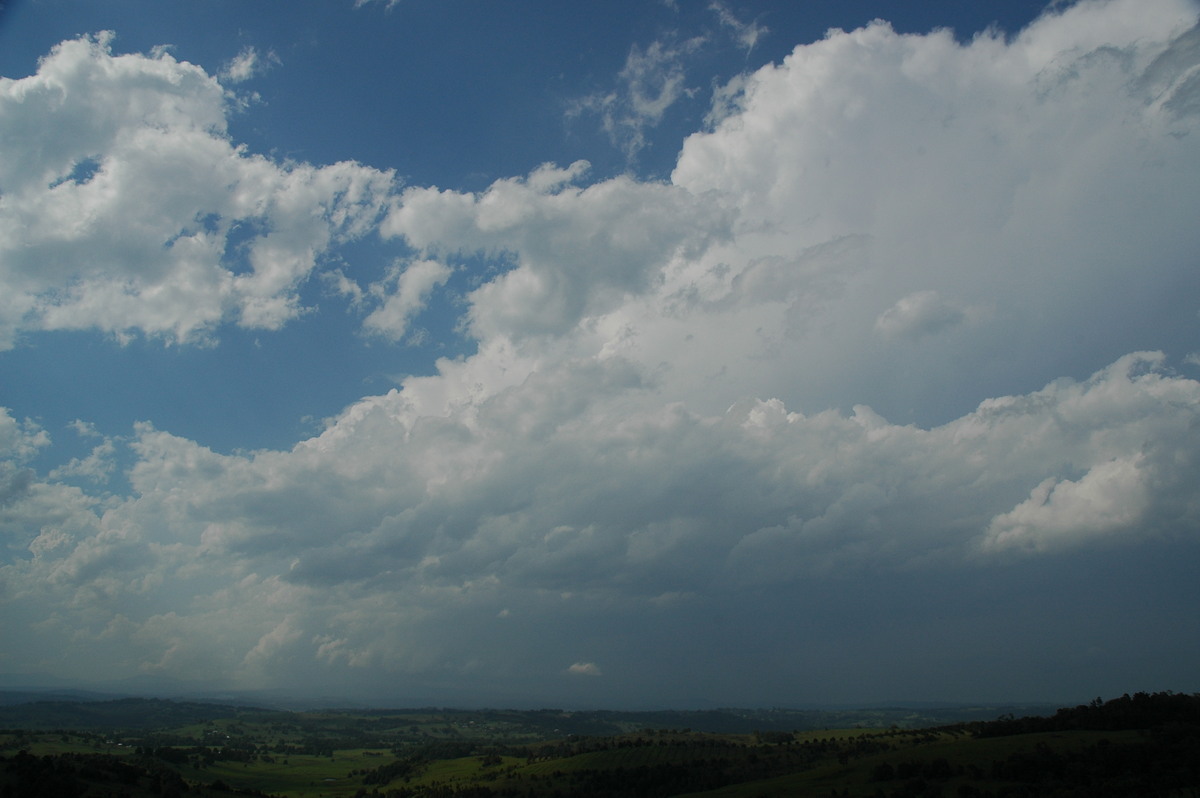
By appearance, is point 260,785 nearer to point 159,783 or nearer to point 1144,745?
point 159,783

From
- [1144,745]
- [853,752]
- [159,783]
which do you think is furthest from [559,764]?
[1144,745]

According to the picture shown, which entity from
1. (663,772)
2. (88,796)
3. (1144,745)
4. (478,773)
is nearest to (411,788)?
(478,773)

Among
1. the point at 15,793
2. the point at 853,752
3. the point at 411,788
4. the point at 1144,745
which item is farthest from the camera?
the point at 411,788

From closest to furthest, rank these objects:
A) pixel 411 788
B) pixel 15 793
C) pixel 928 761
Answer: pixel 15 793
pixel 928 761
pixel 411 788

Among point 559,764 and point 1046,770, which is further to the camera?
point 559,764

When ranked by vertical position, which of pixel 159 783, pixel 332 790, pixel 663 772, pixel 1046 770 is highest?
pixel 1046 770

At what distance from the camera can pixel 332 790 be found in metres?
183

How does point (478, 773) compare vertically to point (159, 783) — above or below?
below

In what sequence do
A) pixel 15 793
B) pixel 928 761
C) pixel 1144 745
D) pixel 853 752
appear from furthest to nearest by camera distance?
pixel 853 752, pixel 928 761, pixel 1144 745, pixel 15 793

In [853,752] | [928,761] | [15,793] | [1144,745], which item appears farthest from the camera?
[853,752]

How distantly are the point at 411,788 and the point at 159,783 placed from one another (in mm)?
80503

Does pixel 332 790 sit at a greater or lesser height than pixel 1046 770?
lesser

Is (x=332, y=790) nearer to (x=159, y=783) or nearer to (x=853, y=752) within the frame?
(x=159, y=783)

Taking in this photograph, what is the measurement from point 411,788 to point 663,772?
2815 inches
